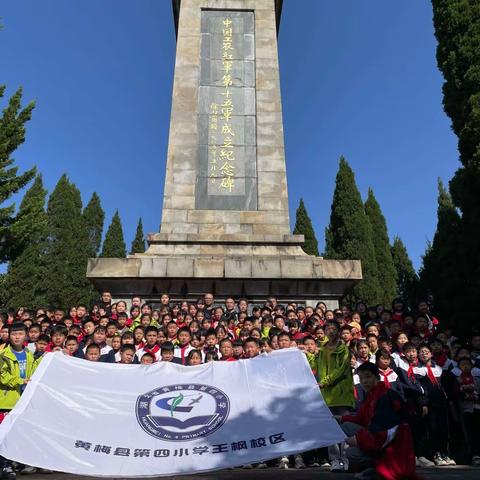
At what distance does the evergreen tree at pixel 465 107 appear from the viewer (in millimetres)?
14336

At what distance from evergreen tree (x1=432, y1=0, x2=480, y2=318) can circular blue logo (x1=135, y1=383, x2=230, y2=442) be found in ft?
41.5

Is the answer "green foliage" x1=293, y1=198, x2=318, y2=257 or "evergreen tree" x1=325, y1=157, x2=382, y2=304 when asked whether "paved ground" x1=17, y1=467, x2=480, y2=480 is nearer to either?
"evergreen tree" x1=325, y1=157, x2=382, y2=304

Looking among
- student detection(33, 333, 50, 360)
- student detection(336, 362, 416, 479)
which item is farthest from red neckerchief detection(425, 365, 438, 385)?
student detection(33, 333, 50, 360)

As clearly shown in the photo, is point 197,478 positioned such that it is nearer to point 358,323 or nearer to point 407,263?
point 358,323

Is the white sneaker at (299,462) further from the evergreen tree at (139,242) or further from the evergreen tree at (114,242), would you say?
the evergreen tree at (139,242)

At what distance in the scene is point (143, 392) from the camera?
457cm

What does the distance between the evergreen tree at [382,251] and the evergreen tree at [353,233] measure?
1530 mm

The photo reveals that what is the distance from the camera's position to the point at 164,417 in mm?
4160

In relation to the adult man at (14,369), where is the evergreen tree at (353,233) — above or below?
above

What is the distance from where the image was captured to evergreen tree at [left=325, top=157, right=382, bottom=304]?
1170 inches

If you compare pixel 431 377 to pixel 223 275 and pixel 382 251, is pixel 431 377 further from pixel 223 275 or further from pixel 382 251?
pixel 382 251

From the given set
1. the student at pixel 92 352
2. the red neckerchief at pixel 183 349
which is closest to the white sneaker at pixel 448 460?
the red neckerchief at pixel 183 349

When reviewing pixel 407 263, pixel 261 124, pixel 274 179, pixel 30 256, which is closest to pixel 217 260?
pixel 274 179

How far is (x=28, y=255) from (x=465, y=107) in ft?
85.3
